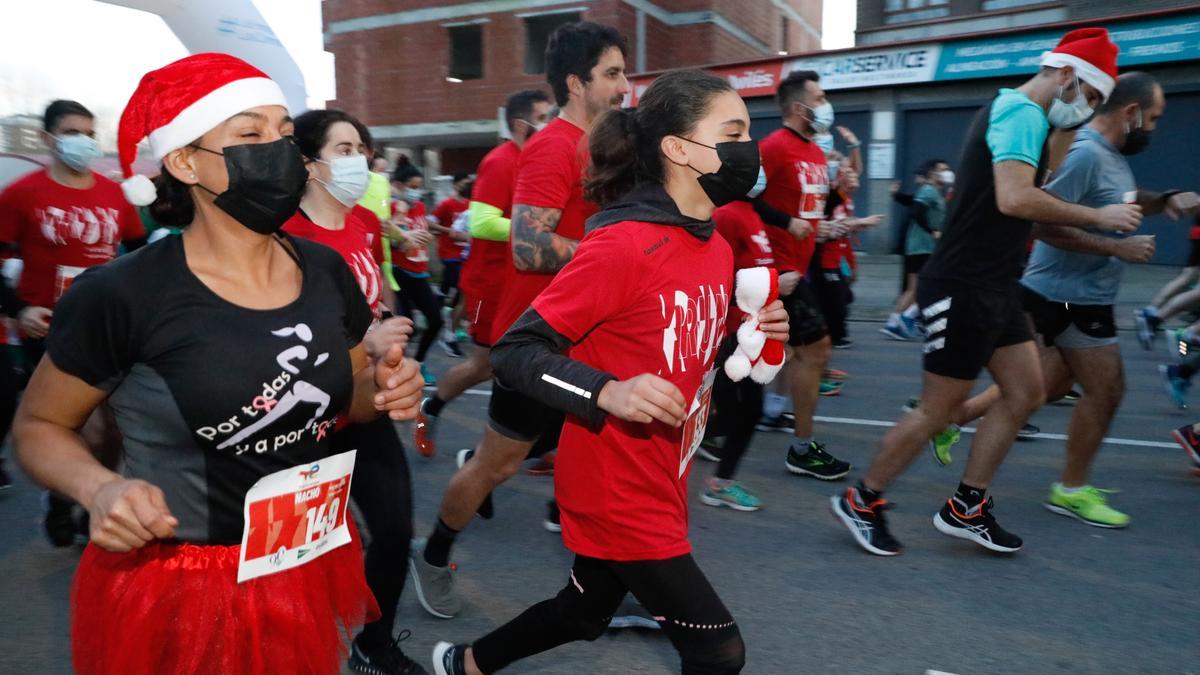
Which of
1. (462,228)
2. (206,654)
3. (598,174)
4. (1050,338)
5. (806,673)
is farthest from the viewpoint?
(462,228)

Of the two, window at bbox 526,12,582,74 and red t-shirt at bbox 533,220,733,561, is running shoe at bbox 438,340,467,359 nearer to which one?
red t-shirt at bbox 533,220,733,561

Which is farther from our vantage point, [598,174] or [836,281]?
[836,281]

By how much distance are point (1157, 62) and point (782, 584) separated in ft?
53.2

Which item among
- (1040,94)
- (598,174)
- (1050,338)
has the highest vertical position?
(1040,94)

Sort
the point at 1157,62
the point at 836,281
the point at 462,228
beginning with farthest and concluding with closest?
the point at 1157,62 < the point at 462,228 < the point at 836,281

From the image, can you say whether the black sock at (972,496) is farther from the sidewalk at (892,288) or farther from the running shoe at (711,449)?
the sidewalk at (892,288)

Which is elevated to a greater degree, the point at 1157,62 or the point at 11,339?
the point at 1157,62

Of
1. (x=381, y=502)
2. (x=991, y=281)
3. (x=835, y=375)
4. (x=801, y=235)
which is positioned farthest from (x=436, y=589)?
(x=835, y=375)

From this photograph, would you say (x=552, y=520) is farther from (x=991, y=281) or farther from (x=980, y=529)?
(x=991, y=281)

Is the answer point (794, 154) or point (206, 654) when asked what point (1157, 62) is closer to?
point (794, 154)

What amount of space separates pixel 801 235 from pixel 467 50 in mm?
25965

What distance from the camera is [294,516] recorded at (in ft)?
6.37

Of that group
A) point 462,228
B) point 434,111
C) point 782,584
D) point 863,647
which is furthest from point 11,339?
point 434,111

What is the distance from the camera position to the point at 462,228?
1121cm
